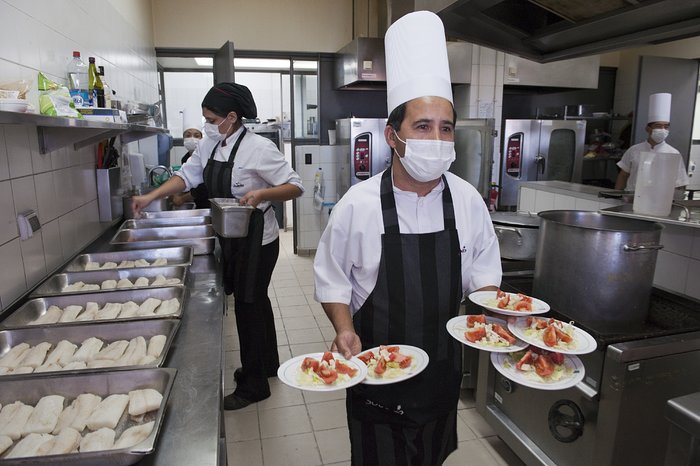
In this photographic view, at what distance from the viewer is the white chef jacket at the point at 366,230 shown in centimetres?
146

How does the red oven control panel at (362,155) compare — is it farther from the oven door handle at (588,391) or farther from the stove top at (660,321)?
the oven door handle at (588,391)

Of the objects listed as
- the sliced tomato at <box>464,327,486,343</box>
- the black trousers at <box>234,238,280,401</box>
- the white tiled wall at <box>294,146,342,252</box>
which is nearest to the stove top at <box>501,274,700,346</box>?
the sliced tomato at <box>464,327,486,343</box>

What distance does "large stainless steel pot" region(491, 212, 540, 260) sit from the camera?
8.10 feet

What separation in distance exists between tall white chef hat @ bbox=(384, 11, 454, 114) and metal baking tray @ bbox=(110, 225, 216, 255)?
156 centimetres

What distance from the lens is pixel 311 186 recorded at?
616cm

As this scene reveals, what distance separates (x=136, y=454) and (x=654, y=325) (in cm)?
197

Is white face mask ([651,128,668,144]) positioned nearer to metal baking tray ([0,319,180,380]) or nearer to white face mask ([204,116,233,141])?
white face mask ([204,116,233,141])

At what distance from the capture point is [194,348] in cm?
150

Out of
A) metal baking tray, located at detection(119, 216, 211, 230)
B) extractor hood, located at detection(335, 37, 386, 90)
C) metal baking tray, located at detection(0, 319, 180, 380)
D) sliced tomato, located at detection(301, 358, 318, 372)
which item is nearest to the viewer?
sliced tomato, located at detection(301, 358, 318, 372)

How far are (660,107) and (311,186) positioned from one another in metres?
3.74

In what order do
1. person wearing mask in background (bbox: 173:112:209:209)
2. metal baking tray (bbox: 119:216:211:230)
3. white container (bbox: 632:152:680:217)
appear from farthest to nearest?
1. person wearing mask in background (bbox: 173:112:209:209)
2. metal baking tray (bbox: 119:216:211:230)
3. white container (bbox: 632:152:680:217)

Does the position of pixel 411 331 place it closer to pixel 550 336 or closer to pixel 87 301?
pixel 550 336

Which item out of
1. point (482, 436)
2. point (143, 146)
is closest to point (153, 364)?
point (482, 436)

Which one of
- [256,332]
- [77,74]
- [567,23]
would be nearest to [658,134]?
[567,23]
